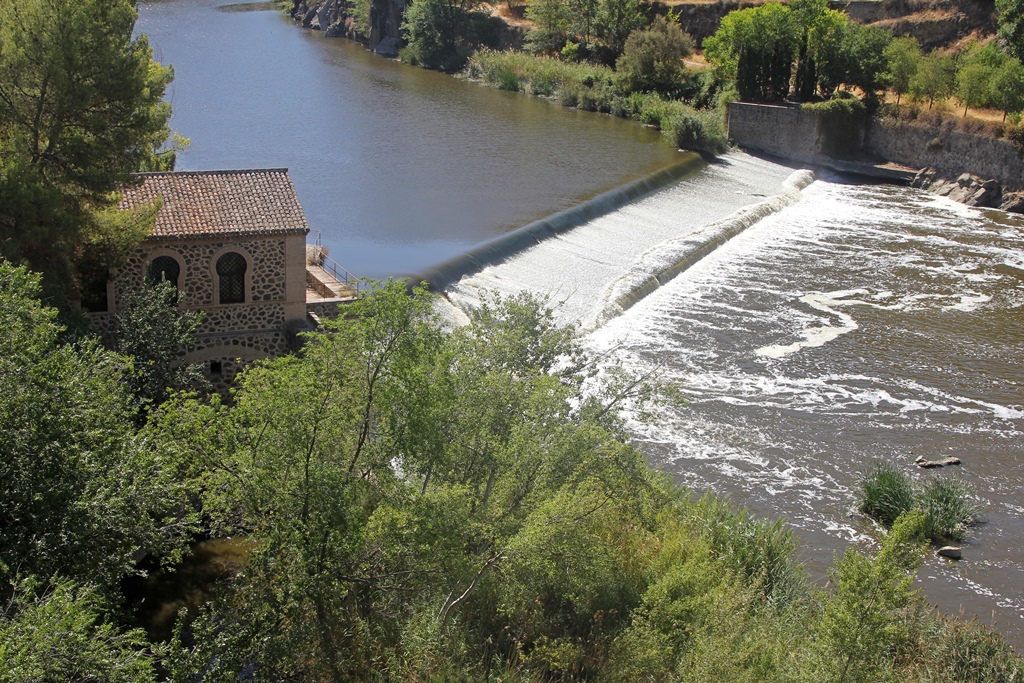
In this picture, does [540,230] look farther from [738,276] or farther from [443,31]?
[443,31]

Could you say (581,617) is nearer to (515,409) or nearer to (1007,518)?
(515,409)

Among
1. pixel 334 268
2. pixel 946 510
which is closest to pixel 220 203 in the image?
pixel 334 268

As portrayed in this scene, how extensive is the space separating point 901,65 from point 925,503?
37.0 metres

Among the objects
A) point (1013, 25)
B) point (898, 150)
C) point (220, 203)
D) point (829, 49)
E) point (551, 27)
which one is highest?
point (1013, 25)

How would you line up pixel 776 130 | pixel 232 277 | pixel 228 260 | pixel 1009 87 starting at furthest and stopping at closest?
pixel 776 130
pixel 1009 87
pixel 232 277
pixel 228 260

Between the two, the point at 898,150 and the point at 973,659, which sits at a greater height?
the point at 898,150

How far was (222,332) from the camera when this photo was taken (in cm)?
2180

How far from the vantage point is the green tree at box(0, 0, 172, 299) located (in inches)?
712

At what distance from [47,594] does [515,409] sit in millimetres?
5849

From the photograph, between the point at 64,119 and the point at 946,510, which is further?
the point at 64,119

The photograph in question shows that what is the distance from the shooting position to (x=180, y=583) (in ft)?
52.6

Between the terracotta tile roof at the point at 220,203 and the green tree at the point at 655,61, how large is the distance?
3907cm

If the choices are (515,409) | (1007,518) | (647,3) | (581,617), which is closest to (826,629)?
(581,617)

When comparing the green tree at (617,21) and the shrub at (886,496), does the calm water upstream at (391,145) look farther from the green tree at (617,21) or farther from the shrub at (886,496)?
the shrub at (886,496)
